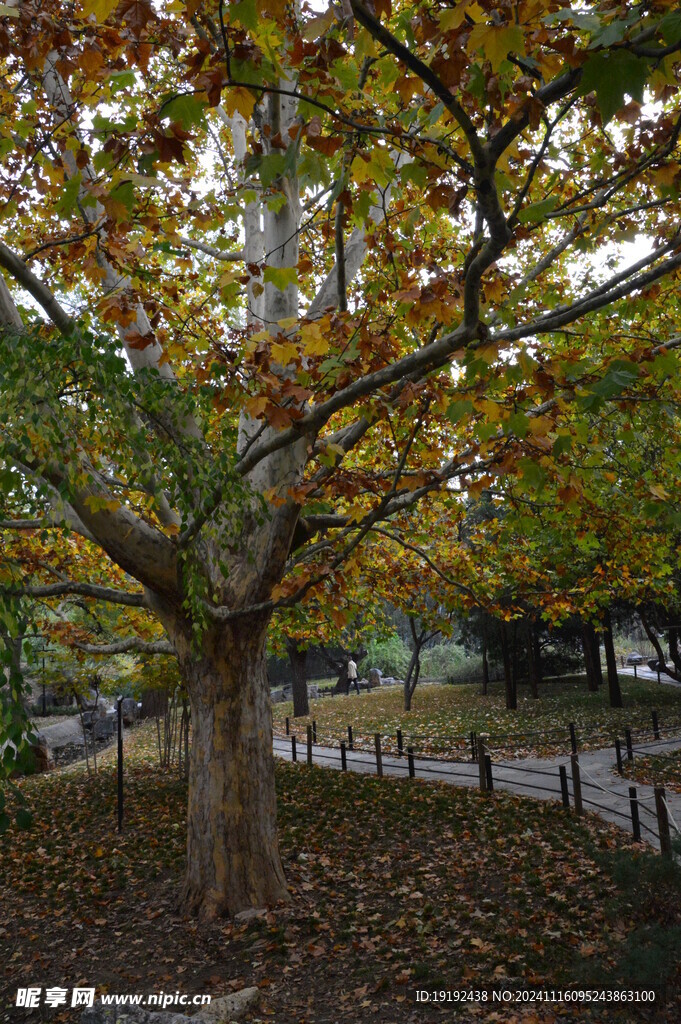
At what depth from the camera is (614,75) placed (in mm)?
2811

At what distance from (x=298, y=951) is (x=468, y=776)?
709 cm

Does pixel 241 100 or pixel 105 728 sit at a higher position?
pixel 241 100

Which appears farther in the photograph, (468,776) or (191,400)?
(468,776)

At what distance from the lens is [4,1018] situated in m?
5.54

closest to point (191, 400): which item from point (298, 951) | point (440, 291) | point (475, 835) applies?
point (440, 291)

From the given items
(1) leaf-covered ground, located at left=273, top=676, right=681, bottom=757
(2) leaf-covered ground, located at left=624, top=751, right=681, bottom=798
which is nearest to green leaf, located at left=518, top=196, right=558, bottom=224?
(2) leaf-covered ground, located at left=624, top=751, right=681, bottom=798

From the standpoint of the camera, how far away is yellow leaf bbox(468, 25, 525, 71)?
280cm

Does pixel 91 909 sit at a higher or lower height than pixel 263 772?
lower

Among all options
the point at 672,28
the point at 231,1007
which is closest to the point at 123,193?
the point at 672,28

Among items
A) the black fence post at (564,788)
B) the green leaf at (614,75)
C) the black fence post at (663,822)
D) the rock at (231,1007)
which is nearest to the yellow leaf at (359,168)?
the green leaf at (614,75)

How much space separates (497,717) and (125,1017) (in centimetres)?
1978

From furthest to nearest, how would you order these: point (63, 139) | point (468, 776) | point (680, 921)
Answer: point (468, 776), point (63, 139), point (680, 921)

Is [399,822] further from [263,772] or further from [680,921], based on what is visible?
[680,921]

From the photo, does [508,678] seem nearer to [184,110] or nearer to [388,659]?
[388,659]
